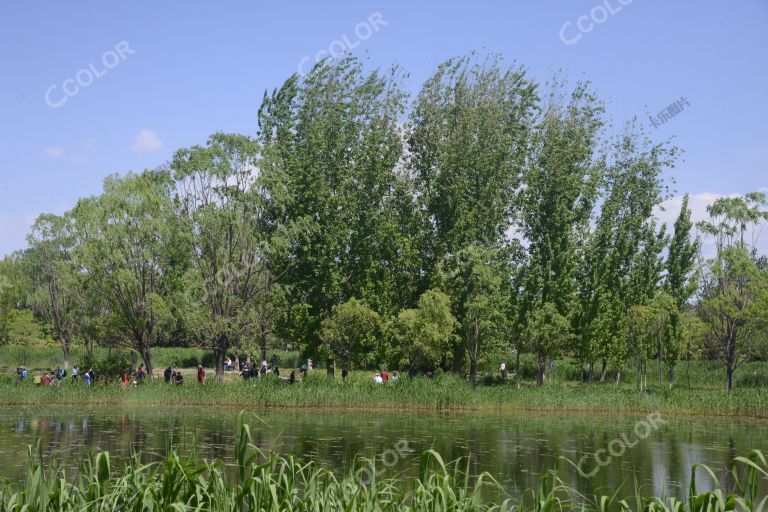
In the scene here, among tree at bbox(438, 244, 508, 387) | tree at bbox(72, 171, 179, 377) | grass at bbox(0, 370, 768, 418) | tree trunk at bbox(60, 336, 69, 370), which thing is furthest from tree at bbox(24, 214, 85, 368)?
tree at bbox(438, 244, 508, 387)

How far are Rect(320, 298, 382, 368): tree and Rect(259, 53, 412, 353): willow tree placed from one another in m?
1.74

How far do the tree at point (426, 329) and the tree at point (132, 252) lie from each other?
13.0m

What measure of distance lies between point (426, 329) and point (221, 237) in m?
12.9

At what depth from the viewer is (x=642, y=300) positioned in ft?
194

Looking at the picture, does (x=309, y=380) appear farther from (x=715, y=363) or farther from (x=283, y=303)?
(x=715, y=363)

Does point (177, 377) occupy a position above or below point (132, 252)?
below

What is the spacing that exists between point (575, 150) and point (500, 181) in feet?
20.5

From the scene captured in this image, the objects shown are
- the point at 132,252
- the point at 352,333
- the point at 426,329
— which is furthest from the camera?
the point at 352,333

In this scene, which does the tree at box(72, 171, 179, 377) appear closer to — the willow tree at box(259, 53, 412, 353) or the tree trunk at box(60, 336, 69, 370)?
the willow tree at box(259, 53, 412, 353)

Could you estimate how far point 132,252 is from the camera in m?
48.4

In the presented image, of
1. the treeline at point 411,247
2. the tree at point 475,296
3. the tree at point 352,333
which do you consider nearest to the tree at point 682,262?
the treeline at point 411,247

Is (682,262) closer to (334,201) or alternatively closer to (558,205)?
(558,205)

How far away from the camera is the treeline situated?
49031 mm

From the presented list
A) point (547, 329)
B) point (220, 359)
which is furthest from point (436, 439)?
point (547, 329)
